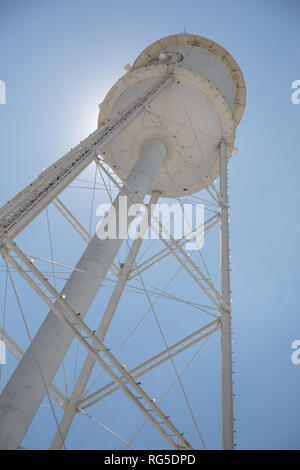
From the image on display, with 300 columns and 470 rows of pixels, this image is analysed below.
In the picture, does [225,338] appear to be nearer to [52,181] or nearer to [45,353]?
[45,353]

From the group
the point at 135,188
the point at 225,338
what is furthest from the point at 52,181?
the point at 225,338

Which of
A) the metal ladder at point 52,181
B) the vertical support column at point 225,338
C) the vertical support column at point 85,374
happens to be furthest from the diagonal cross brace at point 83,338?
the vertical support column at point 85,374

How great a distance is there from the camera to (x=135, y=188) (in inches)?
391

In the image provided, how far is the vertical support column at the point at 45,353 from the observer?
5605 mm

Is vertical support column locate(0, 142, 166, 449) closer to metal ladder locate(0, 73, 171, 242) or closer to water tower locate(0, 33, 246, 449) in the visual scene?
water tower locate(0, 33, 246, 449)

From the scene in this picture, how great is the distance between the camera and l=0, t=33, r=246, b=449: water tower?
19.7 feet

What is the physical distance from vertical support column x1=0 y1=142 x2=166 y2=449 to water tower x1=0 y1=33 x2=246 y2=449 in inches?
0.6

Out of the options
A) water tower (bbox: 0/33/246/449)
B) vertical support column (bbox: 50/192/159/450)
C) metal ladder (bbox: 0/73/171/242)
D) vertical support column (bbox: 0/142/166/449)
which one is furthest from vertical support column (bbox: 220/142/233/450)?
metal ladder (bbox: 0/73/171/242)

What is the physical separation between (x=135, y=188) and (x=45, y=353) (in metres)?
5.02

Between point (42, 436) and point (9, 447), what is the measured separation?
1720 centimetres

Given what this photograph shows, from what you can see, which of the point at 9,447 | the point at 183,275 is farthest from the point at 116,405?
the point at 9,447

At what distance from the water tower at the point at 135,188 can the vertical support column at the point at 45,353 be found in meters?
0.02

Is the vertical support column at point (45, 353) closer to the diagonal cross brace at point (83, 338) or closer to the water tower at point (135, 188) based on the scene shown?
the water tower at point (135, 188)
